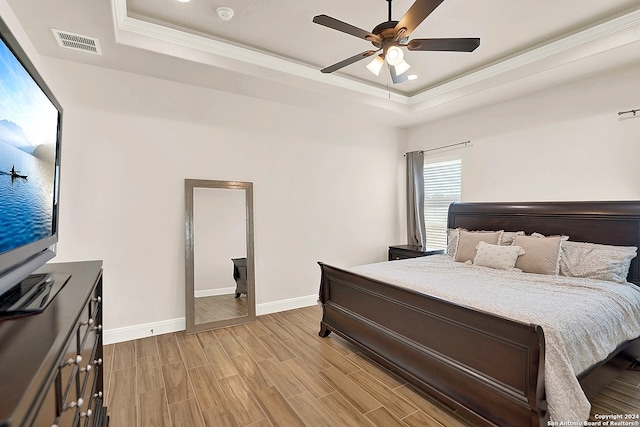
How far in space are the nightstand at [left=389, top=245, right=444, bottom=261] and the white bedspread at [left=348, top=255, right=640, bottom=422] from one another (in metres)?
1.25

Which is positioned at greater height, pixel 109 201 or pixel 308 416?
pixel 109 201

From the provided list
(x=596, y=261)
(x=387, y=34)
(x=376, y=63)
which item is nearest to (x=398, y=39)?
(x=387, y=34)

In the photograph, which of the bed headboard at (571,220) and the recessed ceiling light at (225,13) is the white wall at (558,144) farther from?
the recessed ceiling light at (225,13)

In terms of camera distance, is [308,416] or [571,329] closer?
[571,329]

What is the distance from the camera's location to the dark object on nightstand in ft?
12.7

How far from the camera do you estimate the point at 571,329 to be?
6.03 feet

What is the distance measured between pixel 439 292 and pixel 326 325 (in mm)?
1436

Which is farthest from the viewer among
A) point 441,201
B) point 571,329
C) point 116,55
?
point 441,201

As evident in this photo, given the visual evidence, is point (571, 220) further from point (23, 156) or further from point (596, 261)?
point (23, 156)

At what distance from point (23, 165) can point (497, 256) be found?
3772 millimetres

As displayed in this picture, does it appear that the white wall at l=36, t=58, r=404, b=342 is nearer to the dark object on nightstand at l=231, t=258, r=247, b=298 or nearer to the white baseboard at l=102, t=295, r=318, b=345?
the white baseboard at l=102, t=295, r=318, b=345

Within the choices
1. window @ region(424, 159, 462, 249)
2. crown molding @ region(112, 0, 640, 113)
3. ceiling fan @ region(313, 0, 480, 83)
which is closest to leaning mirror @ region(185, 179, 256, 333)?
crown molding @ region(112, 0, 640, 113)

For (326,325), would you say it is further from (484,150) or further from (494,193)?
(484,150)

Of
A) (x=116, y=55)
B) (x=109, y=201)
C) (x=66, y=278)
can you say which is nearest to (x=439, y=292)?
(x=66, y=278)
